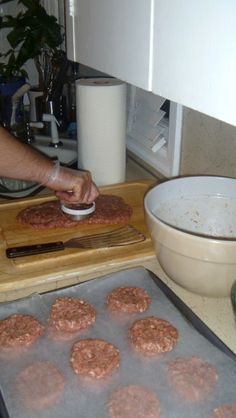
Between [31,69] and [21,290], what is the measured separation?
1.54 metres

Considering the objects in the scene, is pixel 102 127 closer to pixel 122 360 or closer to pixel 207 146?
pixel 207 146

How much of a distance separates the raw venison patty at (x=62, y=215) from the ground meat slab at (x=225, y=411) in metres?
0.57

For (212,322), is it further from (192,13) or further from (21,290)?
(192,13)

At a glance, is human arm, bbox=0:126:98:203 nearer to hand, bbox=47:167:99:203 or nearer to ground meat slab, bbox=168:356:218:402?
hand, bbox=47:167:99:203

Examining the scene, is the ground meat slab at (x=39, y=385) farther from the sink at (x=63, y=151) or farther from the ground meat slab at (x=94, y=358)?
the sink at (x=63, y=151)

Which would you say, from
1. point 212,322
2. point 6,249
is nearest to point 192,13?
point 212,322

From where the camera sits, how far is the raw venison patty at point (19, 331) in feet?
2.45

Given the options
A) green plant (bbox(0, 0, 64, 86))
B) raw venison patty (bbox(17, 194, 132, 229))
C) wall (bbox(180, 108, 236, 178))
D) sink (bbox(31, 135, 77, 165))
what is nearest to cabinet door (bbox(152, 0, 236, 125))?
wall (bbox(180, 108, 236, 178))

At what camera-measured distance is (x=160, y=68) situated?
74 centimetres

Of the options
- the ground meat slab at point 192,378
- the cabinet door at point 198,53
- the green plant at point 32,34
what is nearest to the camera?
the cabinet door at point 198,53

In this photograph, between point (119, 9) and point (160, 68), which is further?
point (119, 9)

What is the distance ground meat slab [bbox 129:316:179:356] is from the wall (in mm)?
436

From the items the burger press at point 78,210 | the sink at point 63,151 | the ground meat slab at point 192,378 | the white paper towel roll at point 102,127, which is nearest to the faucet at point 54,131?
the sink at point 63,151

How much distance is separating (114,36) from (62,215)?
46cm
